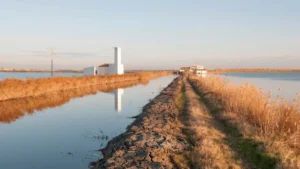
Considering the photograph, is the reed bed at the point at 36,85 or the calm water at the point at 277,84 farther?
the calm water at the point at 277,84

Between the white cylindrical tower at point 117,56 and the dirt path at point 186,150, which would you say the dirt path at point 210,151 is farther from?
the white cylindrical tower at point 117,56

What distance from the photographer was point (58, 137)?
40.3ft

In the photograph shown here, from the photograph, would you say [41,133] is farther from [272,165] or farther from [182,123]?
[272,165]

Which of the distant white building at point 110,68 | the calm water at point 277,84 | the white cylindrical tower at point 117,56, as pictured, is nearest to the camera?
the calm water at point 277,84

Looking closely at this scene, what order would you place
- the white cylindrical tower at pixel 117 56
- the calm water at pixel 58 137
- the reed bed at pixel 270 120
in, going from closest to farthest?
the reed bed at pixel 270 120 → the calm water at pixel 58 137 → the white cylindrical tower at pixel 117 56

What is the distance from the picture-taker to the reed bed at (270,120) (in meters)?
8.37

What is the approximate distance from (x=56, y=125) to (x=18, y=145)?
3.95 metres

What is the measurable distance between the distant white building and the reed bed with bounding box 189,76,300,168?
193 feet

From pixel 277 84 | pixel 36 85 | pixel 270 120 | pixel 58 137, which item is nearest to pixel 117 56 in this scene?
pixel 277 84

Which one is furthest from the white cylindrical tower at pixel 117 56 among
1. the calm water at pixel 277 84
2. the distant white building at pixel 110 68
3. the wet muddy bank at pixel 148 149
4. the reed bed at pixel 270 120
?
the wet muddy bank at pixel 148 149

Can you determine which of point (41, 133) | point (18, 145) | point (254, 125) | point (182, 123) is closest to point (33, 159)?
point (18, 145)

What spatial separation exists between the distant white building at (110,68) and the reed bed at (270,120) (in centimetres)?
5896

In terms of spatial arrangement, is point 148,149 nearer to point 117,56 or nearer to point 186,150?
point 186,150

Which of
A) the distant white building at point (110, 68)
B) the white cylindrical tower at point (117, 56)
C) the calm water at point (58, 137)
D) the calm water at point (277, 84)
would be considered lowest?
the calm water at point (58, 137)
